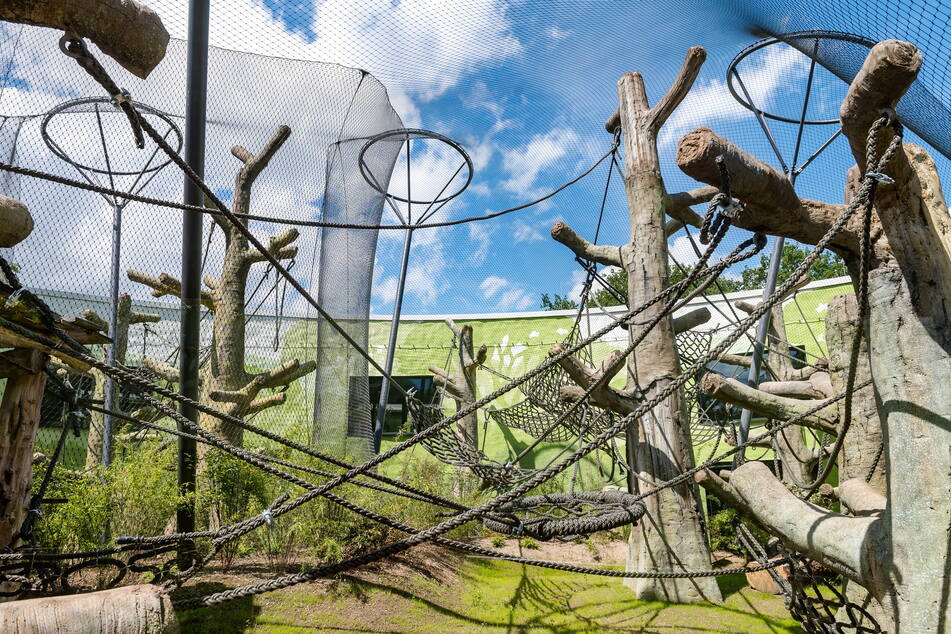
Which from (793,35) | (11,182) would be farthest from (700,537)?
(11,182)

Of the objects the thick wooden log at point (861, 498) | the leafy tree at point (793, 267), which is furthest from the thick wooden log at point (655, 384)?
the leafy tree at point (793, 267)

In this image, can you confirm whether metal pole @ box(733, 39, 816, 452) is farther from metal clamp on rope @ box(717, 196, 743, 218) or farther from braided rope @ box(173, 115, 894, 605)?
metal clamp on rope @ box(717, 196, 743, 218)

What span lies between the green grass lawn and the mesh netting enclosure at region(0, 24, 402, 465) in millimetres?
1493

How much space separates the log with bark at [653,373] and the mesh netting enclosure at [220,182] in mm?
2171

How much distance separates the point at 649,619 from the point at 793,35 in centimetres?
516

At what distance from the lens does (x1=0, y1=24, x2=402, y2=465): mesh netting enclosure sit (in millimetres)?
4570

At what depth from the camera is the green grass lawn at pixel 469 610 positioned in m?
3.52

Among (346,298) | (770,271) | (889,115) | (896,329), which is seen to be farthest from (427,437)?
(770,271)

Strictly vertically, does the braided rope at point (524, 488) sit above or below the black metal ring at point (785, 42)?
below

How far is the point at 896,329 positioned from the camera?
202 centimetres

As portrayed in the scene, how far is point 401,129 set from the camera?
7.39m

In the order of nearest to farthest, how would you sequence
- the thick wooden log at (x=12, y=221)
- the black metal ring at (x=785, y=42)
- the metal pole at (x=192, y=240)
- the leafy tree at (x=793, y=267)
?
1. the thick wooden log at (x=12, y=221)
2. the metal pole at (x=192, y=240)
3. the black metal ring at (x=785, y=42)
4. the leafy tree at (x=793, y=267)

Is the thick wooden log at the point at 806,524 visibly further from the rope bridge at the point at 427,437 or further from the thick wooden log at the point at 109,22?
the thick wooden log at the point at 109,22

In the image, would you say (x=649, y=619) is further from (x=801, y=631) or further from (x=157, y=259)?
(x=157, y=259)
